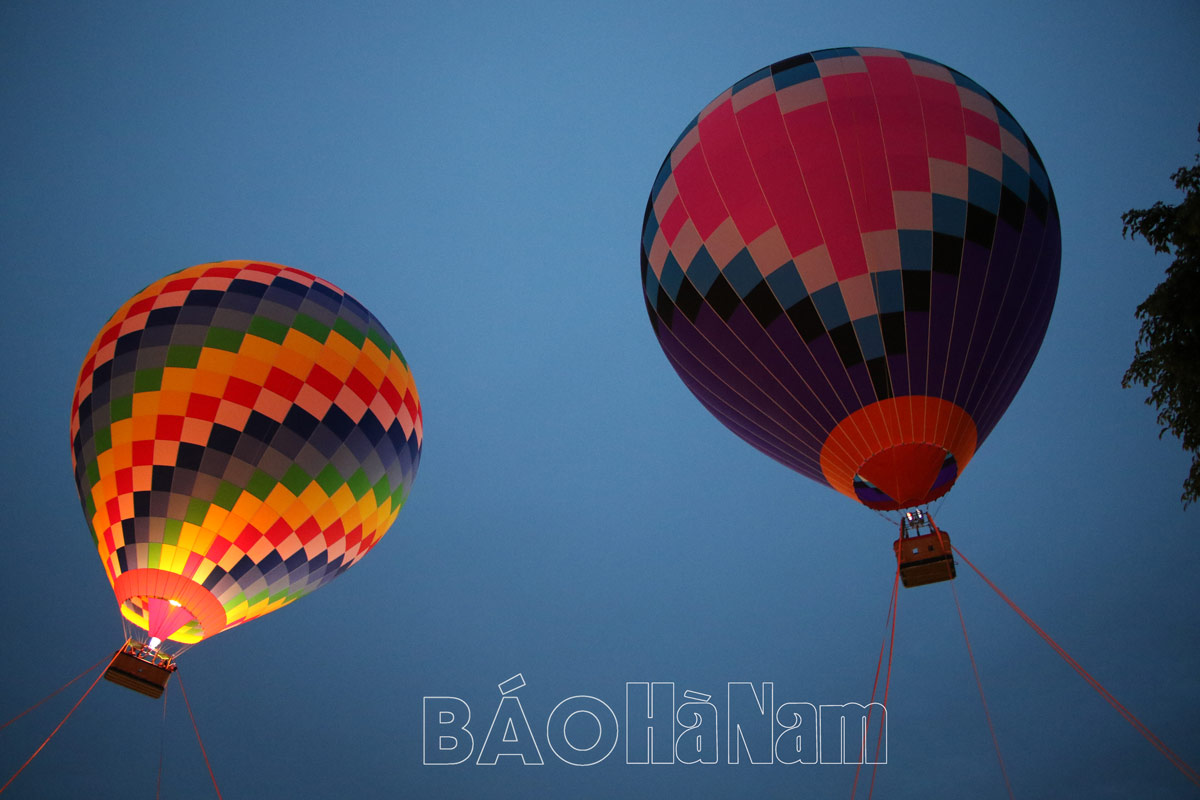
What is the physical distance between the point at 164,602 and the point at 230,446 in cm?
178

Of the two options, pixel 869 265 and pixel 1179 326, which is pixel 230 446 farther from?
pixel 1179 326

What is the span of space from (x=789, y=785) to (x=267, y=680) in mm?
17489

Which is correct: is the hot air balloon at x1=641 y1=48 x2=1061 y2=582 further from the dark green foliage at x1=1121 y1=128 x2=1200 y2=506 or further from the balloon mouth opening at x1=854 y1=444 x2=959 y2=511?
the dark green foliage at x1=1121 y1=128 x2=1200 y2=506

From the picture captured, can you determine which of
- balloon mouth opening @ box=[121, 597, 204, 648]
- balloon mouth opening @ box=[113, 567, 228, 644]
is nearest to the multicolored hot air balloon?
balloon mouth opening @ box=[113, 567, 228, 644]

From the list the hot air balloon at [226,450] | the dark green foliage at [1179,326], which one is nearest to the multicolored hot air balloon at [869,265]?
the dark green foliage at [1179,326]

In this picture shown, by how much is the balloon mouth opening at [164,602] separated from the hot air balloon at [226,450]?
14 mm

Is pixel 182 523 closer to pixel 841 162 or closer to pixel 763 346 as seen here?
pixel 763 346

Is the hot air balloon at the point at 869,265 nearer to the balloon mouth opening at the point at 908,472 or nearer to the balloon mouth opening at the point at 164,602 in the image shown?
the balloon mouth opening at the point at 908,472

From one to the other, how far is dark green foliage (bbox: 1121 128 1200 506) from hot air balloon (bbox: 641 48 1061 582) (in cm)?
150

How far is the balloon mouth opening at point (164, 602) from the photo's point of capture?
26.1 ft

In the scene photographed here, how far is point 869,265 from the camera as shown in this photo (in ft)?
23.0

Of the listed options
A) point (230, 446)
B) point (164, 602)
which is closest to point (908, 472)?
point (230, 446)

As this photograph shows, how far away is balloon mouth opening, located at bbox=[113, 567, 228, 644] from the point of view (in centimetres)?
795

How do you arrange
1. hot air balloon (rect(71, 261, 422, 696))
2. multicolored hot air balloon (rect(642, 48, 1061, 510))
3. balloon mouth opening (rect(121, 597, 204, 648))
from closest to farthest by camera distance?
multicolored hot air balloon (rect(642, 48, 1061, 510)) < balloon mouth opening (rect(121, 597, 204, 648)) < hot air balloon (rect(71, 261, 422, 696))
